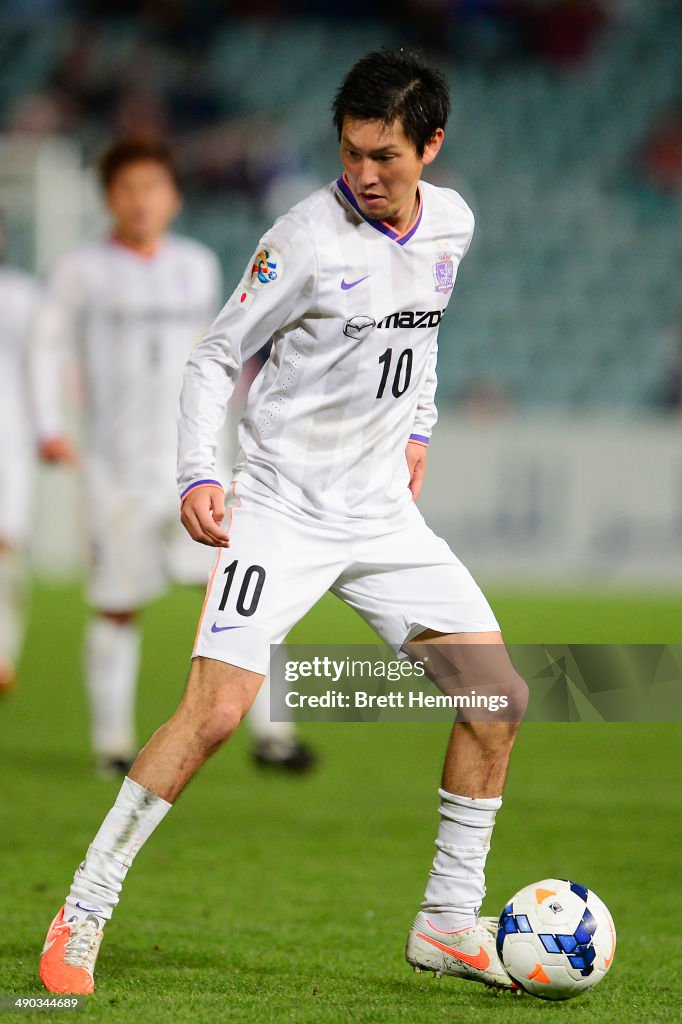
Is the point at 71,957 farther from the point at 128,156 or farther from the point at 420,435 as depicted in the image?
the point at 128,156

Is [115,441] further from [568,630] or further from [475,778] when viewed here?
[568,630]

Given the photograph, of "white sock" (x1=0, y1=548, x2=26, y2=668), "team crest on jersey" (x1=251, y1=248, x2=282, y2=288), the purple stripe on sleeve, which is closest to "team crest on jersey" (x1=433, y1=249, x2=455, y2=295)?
"team crest on jersey" (x1=251, y1=248, x2=282, y2=288)

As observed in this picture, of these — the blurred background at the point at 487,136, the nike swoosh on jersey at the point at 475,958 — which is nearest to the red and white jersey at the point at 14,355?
the nike swoosh on jersey at the point at 475,958

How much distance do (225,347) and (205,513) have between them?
364 millimetres

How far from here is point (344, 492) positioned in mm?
3355

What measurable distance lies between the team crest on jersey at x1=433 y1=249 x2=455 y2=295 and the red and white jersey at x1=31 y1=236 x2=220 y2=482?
3070 millimetres

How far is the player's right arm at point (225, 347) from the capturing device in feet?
10.2

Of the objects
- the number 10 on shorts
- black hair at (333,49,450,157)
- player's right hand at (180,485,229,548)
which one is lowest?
the number 10 on shorts

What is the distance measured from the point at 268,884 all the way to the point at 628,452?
32.2ft

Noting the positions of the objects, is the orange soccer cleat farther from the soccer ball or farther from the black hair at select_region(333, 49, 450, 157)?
the black hair at select_region(333, 49, 450, 157)

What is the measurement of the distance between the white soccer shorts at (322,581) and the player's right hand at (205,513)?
14 centimetres

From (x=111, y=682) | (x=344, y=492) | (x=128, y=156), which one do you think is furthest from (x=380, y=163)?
(x=111, y=682)

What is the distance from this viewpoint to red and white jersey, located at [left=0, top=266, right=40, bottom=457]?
7.80 m

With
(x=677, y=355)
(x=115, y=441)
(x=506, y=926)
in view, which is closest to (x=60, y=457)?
(x=115, y=441)
